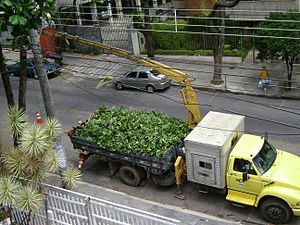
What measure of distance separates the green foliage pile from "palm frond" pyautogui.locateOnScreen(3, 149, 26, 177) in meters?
5.06

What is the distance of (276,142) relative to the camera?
18.5 metres

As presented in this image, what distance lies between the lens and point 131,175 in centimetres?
1609

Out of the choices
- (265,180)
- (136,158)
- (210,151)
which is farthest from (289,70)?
(136,158)

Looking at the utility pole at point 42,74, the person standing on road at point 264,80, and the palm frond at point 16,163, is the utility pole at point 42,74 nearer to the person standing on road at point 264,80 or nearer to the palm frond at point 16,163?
the palm frond at point 16,163

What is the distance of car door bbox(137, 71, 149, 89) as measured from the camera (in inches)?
986

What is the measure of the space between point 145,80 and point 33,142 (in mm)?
14842

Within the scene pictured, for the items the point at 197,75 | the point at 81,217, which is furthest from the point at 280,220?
the point at 197,75

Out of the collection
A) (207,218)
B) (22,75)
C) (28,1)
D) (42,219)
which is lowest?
(207,218)

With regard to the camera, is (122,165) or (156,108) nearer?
(122,165)

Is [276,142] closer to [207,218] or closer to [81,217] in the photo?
[207,218]

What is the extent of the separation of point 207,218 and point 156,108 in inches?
387

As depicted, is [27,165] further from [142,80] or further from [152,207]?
[142,80]

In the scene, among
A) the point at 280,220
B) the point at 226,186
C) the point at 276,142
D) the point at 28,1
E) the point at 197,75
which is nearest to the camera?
the point at 28,1

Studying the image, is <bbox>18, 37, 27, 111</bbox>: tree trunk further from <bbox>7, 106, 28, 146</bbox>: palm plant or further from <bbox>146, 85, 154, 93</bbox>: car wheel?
<bbox>146, 85, 154, 93</bbox>: car wheel
